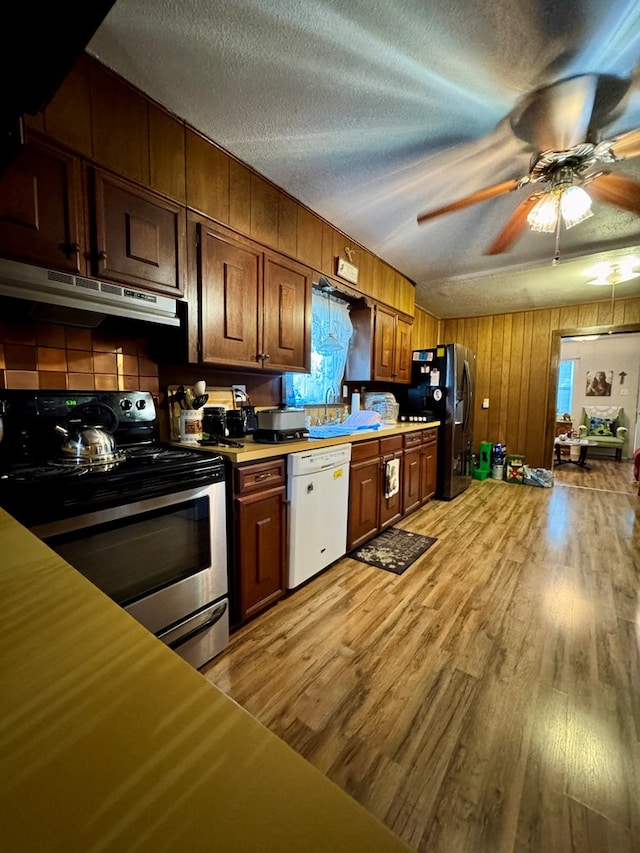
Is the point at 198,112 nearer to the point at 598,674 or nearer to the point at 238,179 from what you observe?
the point at 238,179

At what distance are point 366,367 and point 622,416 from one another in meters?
5.85

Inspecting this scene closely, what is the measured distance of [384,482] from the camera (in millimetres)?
2869

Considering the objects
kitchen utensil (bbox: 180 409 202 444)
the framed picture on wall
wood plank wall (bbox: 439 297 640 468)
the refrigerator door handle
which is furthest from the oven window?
the framed picture on wall

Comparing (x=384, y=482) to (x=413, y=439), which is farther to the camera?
(x=413, y=439)

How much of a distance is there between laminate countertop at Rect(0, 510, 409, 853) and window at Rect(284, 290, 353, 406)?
7.66 feet

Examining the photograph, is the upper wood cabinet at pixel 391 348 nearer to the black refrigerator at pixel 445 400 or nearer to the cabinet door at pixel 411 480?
the black refrigerator at pixel 445 400

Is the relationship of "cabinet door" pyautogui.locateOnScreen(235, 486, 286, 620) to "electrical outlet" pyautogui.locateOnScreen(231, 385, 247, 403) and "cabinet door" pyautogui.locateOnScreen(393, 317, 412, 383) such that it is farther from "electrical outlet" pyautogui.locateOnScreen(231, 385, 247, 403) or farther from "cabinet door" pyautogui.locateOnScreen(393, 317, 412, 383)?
"cabinet door" pyautogui.locateOnScreen(393, 317, 412, 383)

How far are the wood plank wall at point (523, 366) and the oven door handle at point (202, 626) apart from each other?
187 inches

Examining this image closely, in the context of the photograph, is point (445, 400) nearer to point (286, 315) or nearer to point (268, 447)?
point (286, 315)

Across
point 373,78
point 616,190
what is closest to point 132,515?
point 373,78

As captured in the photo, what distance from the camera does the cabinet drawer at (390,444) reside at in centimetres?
283

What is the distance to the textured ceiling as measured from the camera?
1.21 meters

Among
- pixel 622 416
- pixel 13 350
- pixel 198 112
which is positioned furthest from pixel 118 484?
pixel 622 416

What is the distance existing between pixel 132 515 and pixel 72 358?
33.0 inches
